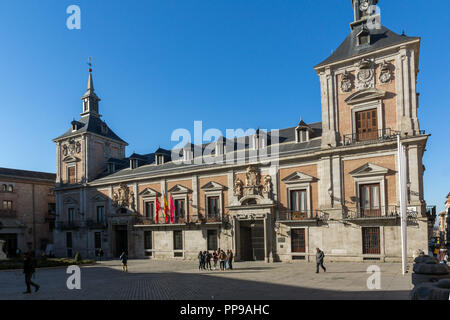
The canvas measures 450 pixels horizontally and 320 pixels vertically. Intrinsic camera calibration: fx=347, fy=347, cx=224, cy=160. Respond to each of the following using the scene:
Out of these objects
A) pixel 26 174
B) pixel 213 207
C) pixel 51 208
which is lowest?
pixel 51 208

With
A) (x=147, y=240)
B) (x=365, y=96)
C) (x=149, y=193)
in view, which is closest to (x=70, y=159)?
(x=149, y=193)

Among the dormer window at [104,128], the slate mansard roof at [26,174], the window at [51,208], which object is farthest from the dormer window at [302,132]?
the slate mansard roof at [26,174]

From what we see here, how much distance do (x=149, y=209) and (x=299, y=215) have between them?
664 inches

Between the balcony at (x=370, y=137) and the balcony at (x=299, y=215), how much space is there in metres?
5.82

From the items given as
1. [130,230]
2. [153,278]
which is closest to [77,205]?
[130,230]

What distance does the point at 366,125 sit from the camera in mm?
25969

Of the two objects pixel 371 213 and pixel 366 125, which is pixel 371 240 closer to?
pixel 371 213

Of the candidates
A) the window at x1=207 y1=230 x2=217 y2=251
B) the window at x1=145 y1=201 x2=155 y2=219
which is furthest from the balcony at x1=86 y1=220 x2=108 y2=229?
the window at x1=207 y1=230 x2=217 y2=251

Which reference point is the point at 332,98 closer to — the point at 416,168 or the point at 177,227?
the point at 416,168

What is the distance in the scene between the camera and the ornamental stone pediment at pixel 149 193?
119 ft

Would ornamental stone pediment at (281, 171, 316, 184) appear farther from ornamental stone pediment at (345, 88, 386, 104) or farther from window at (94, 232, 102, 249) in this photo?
window at (94, 232, 102, 249)

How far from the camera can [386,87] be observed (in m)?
25.3

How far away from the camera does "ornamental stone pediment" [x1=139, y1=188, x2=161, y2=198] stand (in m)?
36.2

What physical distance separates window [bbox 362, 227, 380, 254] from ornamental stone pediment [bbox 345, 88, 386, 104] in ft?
31.0
